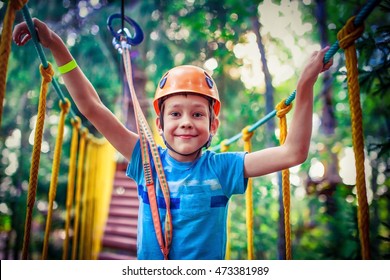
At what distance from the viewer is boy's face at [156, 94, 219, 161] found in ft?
2.23

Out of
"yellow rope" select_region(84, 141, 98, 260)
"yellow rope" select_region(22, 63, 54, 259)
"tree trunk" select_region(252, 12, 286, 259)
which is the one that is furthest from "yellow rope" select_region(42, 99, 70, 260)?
"tree trunk" select_region(252, 12, 286, 259)

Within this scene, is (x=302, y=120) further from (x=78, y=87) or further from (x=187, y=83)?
(x=78, y=87)

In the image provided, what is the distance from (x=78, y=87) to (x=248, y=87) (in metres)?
1.40

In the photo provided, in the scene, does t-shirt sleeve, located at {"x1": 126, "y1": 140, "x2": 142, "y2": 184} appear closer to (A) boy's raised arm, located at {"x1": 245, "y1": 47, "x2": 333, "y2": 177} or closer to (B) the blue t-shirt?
(B) the blue t-shirt

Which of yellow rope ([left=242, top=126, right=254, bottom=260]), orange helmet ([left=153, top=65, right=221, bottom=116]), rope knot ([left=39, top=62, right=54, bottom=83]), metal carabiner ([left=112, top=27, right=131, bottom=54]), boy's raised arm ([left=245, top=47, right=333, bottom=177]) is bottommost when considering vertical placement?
yellow rope ([left=242, top=126, right=254, bottom=260])

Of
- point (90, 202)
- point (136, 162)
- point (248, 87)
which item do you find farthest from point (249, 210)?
point (90, 202)

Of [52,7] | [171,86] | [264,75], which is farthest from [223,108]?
[171,86]

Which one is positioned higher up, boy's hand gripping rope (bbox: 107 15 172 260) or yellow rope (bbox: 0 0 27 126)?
yellow rope (bbox: 0 0 27 126)

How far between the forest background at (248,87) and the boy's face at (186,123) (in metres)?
0.62

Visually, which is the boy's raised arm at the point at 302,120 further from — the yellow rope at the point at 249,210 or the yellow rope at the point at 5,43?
the yellow rope at the point at 5,43

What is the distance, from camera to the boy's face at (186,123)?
2.23ft

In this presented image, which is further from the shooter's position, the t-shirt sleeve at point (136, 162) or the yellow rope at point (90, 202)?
the yellow rope at point (90, 202)

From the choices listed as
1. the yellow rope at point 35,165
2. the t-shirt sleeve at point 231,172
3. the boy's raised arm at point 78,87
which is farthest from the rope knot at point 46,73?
the t-shirt sleeve at point 231,172

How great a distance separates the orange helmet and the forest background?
1.76 ft
